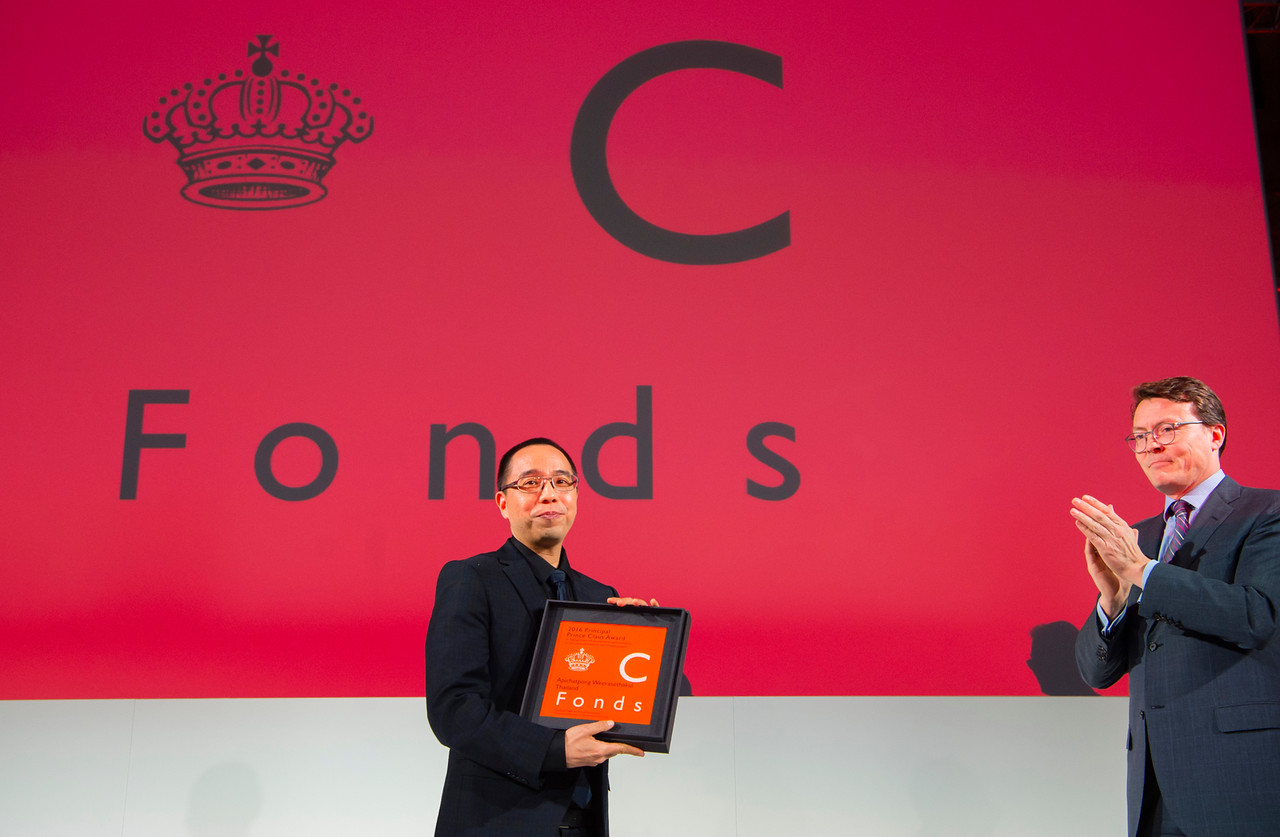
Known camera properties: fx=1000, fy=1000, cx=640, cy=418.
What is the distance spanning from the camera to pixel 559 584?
2.13m

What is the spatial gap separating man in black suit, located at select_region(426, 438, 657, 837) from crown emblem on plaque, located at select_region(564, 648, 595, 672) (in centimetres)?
10

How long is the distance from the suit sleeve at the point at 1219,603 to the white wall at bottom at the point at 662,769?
1.28 m

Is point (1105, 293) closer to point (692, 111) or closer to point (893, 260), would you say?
point (893, 260)

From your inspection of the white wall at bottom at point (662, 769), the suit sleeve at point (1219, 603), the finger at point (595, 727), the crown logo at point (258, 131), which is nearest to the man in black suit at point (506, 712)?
the finger at point (595, 727)

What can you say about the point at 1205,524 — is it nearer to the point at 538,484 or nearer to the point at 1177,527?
the point at 1177,527

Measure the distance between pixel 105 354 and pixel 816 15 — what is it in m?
2.95

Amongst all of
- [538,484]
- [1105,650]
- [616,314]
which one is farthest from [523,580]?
[616,314]

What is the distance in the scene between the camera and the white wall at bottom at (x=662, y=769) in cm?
311

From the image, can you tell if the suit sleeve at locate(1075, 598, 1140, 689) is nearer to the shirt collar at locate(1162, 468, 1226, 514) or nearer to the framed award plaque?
the shirt collar at locate(1162, 468, 1226, 514)

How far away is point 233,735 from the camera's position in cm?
316

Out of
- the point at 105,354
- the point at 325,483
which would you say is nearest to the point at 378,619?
the point at 325,483

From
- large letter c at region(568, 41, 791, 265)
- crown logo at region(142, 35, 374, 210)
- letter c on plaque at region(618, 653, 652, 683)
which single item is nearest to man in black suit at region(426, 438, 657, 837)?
letter c on plaque at region(618, 653, 652, 683)

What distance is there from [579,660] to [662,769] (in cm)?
136

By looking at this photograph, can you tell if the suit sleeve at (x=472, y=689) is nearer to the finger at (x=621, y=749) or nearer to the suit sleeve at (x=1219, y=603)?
the finger at (x=621, y=749)
